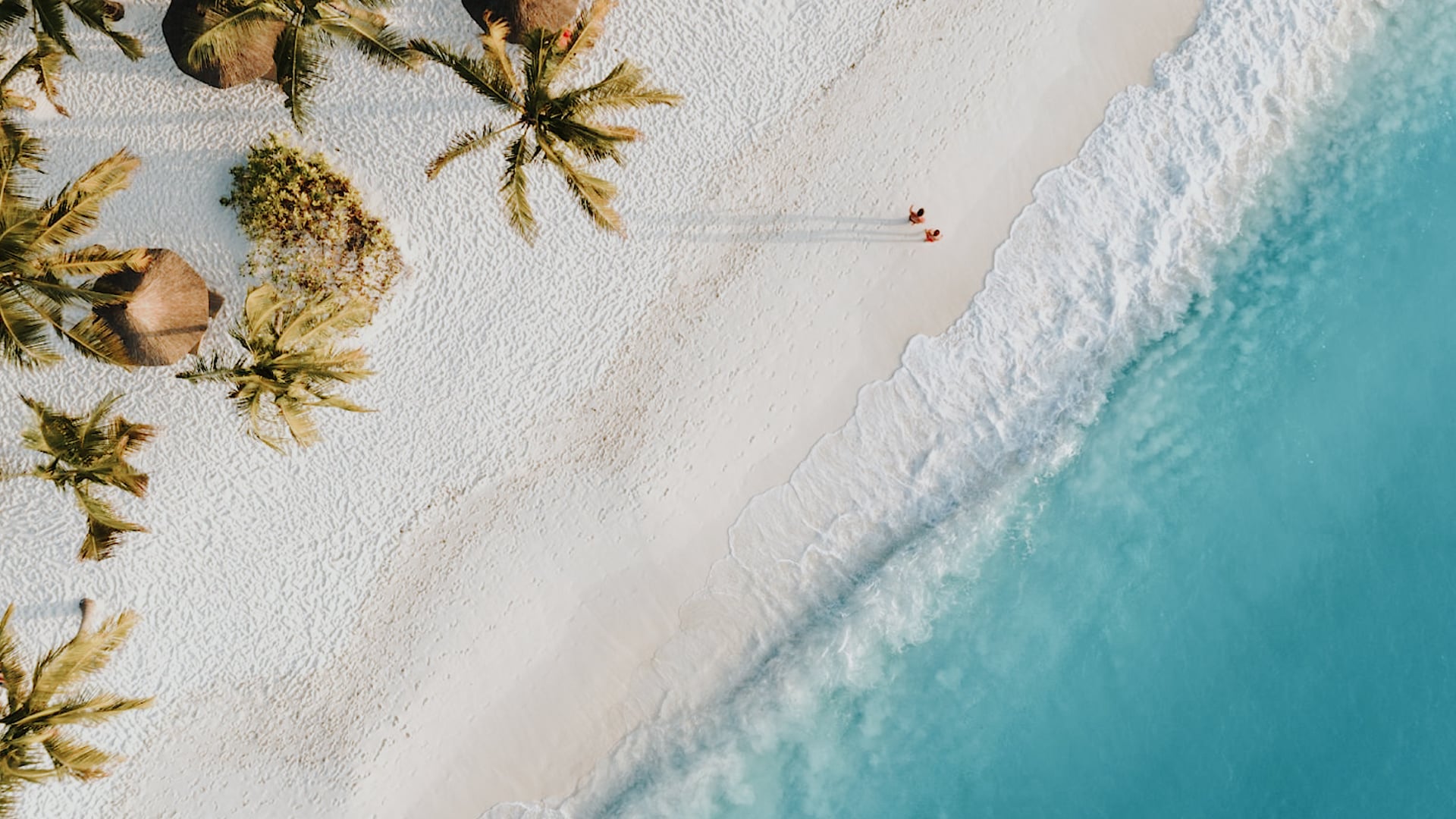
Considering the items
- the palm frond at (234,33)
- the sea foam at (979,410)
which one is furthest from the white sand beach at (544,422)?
the palm frond at (234,33)

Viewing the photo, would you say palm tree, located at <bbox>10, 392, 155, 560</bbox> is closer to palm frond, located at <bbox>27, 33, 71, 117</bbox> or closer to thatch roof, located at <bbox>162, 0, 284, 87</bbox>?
palm frond, located at <bbox>27, 33, 71, 117</bbox>

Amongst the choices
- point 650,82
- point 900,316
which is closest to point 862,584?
point 900,316

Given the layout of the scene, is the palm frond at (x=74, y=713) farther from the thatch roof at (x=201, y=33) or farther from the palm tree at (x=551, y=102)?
the thatch roof at (x=201, y=33)

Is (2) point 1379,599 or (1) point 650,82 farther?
(2) point 1379,599

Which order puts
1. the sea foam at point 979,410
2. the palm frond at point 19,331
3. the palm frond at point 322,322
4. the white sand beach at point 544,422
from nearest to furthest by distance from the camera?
1. the palm frond at point 19,331
2. the palm frond at point 322,322
3. the white sand beach at point 544,422
4. the sea foam at point 979,410

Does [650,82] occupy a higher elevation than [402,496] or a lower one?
higher

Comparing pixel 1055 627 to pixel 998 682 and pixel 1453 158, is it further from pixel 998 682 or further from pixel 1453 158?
pixel 1453 158
